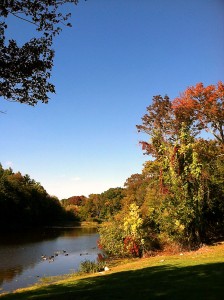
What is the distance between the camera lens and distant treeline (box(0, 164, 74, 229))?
248 feet

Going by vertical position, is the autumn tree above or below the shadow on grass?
above

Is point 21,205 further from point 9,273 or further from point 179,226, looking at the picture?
point 179,226

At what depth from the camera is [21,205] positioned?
82.8 m

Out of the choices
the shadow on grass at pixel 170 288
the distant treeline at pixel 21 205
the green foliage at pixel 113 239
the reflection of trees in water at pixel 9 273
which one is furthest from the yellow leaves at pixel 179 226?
the distant treeline at pixel 21 205

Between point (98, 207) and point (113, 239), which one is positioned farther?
point (98, 207)

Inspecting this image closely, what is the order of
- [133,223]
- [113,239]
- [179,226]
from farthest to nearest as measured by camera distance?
[113,239], [133,223], [179,226]

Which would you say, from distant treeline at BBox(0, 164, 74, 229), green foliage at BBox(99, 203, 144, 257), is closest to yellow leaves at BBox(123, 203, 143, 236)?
green foliage at BBox(99, 203, 144, 257)

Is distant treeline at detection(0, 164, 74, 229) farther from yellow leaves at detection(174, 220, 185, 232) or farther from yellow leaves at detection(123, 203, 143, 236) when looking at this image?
yellow leaves at detection(174, 220, 185, 232)

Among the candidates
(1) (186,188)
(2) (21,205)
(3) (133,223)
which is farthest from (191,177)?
(2) (21,205)

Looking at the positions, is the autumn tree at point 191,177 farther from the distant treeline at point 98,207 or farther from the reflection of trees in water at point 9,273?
the distant treeline at point 98,207

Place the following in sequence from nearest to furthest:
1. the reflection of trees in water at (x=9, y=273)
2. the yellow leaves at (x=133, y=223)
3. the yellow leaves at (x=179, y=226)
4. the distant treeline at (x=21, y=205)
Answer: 1. the reflection of trees in water at (x=9, y=273)
2. the yellow leaves at (x=179, y=226)
3. the yellow leaves at (x=133, y=223)
4. the distant treeline at (x=21, y=205)

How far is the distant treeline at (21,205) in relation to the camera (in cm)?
7556

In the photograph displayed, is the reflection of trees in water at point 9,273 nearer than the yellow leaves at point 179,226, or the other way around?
the reflection of trees in water at point 9,273

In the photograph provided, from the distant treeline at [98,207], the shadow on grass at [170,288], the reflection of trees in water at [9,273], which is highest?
the distant treeline at [98,207]
